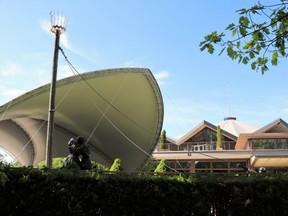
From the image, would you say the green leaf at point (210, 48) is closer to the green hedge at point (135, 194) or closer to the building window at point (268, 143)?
the green hedge at point (135, 194)

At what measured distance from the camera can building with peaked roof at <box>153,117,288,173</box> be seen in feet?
85.8

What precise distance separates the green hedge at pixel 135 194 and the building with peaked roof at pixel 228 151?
687 inches

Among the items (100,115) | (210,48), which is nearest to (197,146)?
(100,115)

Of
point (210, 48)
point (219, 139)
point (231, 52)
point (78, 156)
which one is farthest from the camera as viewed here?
point (219, 139)

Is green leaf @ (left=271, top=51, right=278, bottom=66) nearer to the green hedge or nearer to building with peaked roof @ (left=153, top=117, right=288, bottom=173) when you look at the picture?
the green hedge

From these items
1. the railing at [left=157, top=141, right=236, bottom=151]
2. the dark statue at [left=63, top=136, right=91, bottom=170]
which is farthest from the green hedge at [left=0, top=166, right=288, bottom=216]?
the railing at [left=157, top=141, right=236, bottom=151]

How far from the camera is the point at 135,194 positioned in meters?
6.11

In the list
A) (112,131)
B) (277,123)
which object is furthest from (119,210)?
(277,123)

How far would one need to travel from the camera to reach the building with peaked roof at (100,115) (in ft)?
56.3

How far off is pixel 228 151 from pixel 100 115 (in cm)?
1096

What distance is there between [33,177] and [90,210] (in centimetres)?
103

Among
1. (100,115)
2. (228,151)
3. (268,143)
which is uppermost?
(100,115)

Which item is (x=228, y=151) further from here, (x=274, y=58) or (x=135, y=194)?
(x=274, y=58)

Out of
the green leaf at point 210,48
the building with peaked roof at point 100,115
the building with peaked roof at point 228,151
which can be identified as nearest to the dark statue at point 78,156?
the green leaf at point 210,48
